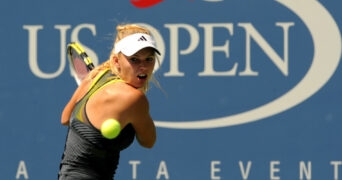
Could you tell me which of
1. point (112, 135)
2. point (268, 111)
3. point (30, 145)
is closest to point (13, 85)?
point (30, 145)

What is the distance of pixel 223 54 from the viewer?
6.25m

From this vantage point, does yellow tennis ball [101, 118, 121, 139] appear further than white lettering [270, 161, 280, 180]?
No

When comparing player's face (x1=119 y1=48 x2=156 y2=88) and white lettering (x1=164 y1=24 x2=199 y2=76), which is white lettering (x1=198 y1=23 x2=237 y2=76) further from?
player's face (x1=119 y1=48 x2=156 y2=88)

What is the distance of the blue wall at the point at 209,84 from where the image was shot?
6230mm

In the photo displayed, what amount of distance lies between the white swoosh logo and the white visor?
209 centimetres

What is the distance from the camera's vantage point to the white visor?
4.15m

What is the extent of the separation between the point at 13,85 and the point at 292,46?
1.67m

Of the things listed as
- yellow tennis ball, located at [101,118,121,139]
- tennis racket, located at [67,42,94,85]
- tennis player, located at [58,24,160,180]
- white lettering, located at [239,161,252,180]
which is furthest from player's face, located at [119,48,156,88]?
white lettering, located at [239,161,252,180]

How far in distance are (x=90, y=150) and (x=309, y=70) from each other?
239 centimetres

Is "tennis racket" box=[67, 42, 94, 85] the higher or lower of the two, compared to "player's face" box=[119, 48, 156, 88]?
higher

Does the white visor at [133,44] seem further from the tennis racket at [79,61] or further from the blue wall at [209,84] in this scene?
the blue wall at [209,84]

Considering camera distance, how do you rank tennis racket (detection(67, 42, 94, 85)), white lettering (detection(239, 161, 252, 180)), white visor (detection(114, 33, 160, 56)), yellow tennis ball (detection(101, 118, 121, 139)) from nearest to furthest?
1. yellow tennis ball (detection(101, 118, 121, 139))
2. white visor (detection(114, 33, 160, 56))
3. tennis racket (detection(67, 42, 94, 85))
4. white lettering (detection(239, 161, 252, 180))

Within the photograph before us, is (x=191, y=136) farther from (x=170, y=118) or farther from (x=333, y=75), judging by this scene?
(x=333, y=75)

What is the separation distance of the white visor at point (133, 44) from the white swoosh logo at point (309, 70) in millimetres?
2089
